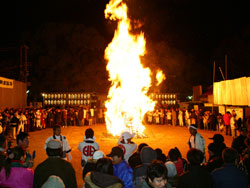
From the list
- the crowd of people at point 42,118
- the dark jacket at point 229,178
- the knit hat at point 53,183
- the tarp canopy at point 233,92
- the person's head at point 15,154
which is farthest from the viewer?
the crowd of people at point 42,118

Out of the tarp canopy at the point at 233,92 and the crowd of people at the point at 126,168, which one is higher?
the tarp canopy at the point at 233,92

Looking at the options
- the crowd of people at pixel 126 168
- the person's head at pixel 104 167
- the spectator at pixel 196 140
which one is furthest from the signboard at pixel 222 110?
the person's head at pixel 104 167

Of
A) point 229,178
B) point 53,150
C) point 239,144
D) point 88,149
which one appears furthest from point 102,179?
point 239,144

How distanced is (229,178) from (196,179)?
64cm

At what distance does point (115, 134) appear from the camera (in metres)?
15.9

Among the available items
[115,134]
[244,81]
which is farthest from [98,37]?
[244,81]

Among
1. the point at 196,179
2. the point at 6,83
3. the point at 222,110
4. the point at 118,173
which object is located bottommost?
the point at 118,173

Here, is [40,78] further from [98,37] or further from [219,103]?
[219,103]

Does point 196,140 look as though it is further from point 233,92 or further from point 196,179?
point 233,92

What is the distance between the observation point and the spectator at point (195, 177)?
3.19 meters

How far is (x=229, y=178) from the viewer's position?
3498 millimetres

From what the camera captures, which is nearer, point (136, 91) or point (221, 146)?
point (221, 146)

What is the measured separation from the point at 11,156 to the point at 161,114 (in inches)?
793

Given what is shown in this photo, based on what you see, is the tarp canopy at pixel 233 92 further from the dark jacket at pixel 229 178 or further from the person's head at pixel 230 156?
the dark jacket at pixel 229 178
